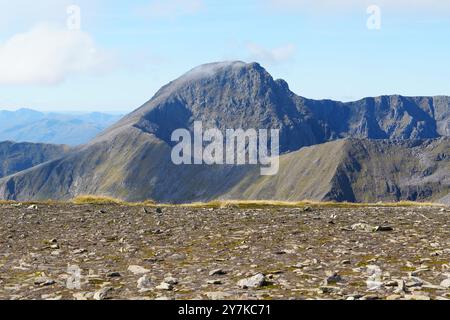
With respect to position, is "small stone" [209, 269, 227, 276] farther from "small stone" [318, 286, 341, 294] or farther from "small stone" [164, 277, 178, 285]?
"small stone" [318, 286, 341, 294]

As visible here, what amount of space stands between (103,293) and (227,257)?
499 centimetres

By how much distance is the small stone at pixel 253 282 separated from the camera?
1049 cm

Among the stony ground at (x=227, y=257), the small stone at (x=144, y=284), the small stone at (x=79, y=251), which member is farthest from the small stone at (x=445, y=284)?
the small stone at (x=79, y=251)

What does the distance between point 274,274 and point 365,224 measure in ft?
30.4

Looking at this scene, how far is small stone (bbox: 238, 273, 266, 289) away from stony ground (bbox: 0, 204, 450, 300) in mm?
23

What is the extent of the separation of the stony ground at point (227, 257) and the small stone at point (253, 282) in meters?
0.02

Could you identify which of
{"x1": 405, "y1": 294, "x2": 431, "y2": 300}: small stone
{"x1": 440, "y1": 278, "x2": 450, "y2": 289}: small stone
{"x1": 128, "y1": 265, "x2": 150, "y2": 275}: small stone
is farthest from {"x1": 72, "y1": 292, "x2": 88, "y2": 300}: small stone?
{"x1": 440, "y1": 278, "x2": 450, "y2": 289}: small stone

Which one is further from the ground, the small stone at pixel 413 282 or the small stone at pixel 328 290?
the small stone at pixel 328 290

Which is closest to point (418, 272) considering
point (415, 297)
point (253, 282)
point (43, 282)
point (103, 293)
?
point (415, 297)

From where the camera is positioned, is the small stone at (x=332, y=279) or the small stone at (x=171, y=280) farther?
the small stone at (x=171, y=280)

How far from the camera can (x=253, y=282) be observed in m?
10.6

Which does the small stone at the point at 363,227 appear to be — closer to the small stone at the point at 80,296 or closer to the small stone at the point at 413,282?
the small stone at the point at 413,282

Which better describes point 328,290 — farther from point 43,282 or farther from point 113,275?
point 43,282
